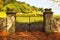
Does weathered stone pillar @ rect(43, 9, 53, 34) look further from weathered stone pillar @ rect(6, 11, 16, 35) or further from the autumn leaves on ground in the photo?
weathered stone pillar @ rect(6, 11, 16, 35)

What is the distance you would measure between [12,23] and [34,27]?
320 cm

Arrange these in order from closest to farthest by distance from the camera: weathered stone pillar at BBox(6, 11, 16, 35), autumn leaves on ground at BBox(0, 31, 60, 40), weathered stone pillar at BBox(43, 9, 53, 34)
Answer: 1. autumn leaves on ground at BBox(0, 31, 60, 40)
2. weathered stone pillar at BBox(6, 11, 16, 35)
3. weathered stone pillar at BBox(43, 9, 53, 34)

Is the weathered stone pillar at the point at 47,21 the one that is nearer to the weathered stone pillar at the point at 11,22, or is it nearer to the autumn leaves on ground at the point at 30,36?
the autumn leaves on ground at the point at 30,36

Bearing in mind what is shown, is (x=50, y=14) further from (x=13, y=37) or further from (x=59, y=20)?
(x=13, y=37)

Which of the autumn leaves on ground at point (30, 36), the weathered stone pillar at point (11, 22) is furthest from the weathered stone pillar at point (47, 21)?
the weathered stone pillar at point (11, 22)

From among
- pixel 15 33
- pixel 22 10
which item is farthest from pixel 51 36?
pixel 22 10

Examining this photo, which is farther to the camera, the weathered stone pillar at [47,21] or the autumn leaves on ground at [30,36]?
the weathered stone pillar at [47,21]

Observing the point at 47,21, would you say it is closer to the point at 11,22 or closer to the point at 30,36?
the point at 30,36

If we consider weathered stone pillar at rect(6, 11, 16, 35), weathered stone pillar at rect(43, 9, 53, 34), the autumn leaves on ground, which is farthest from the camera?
weathered stone pillar at rect(43, 9, 53, 34)

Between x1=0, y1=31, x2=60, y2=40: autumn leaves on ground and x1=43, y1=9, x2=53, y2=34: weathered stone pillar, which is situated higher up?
x1=43, y1=9, x2=53, y2=34: weathered stone pillar

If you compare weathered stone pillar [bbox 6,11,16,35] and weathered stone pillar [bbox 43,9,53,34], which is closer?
weathered stone pillar [bbox 6,11,16,35]

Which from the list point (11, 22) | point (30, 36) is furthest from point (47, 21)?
point (11, 22)

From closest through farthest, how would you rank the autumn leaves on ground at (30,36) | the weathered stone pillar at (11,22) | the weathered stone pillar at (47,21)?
the autumn leaves on ground at (30,36) < the weathered stone pillar at (11,22) < the weathered stone pillar at (47,21)

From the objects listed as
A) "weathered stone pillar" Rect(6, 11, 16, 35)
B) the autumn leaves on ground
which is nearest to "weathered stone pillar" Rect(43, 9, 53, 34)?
the autumn leaves on ground
